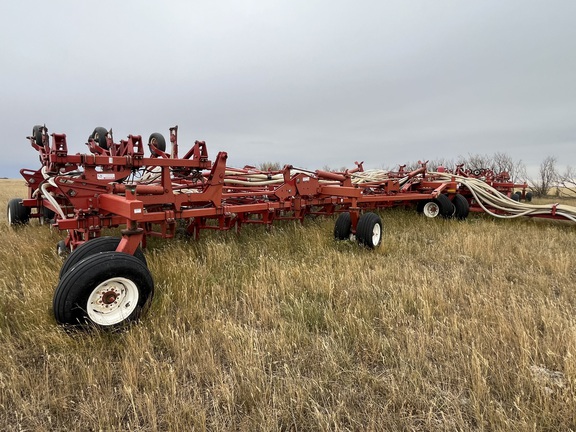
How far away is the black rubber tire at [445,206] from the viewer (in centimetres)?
880

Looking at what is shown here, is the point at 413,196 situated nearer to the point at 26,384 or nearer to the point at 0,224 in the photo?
the point at 26,384

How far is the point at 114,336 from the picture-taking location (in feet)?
8.76

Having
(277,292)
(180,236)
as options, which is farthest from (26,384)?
(180,236)

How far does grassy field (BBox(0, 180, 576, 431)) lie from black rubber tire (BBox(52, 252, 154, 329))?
0.39 ft

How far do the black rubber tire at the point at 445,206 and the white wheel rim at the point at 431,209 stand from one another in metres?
0.17

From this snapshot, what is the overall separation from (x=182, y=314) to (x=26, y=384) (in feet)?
3.80

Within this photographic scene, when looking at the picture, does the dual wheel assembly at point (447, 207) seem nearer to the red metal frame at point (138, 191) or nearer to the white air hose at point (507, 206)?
the white air hose at point (507, 206)

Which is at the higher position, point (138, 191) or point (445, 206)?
point (138, 191)

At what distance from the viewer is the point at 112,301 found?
2.76 metres

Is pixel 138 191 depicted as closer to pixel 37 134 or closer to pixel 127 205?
pixel 127 205

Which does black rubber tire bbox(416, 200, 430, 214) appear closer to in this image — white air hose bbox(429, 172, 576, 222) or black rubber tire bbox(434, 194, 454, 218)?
black rubber tire bbox(434, 194, 454, 218)

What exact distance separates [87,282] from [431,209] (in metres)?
8.54

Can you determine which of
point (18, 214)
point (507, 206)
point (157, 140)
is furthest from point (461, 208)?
point (18, 214)

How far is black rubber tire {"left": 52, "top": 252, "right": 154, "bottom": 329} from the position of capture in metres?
2.54
